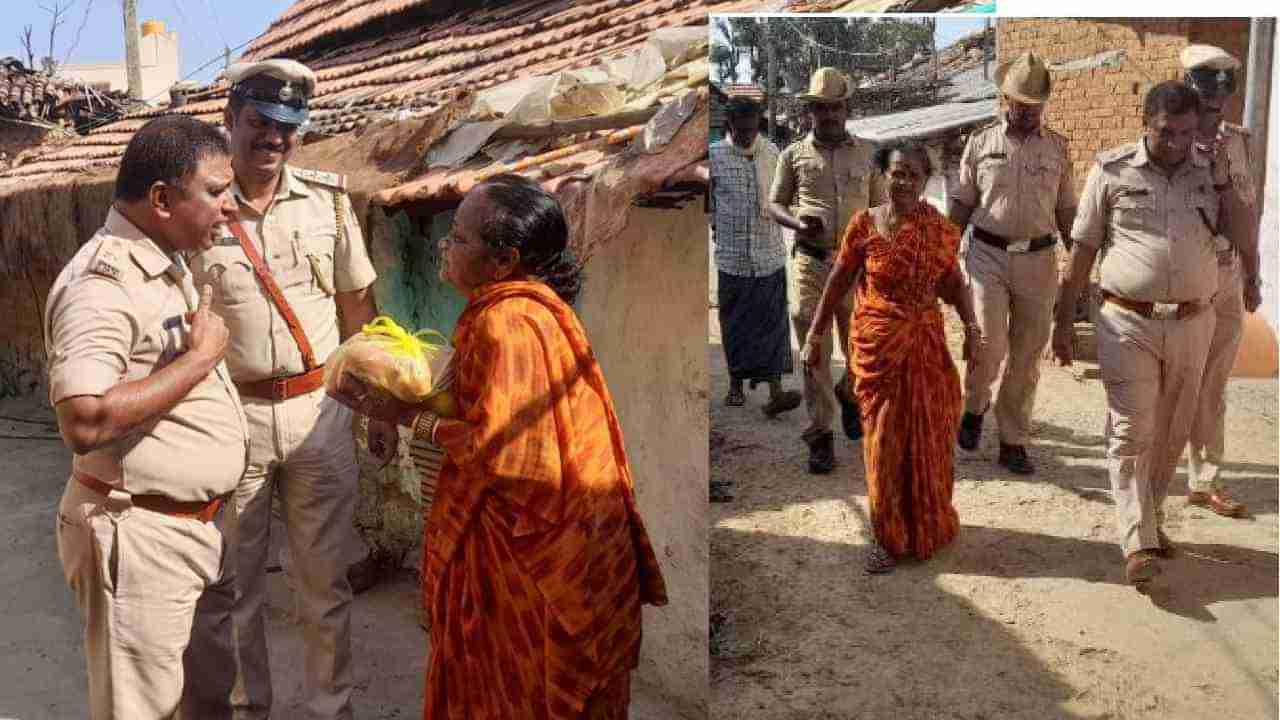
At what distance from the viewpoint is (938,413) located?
3.10m

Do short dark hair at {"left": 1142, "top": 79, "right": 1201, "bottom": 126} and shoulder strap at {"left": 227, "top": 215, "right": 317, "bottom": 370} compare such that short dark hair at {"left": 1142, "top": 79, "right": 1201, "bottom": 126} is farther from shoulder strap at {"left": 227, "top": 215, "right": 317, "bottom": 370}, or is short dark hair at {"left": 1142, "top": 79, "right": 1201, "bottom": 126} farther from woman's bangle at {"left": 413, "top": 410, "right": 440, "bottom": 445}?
shoulder strap at {"left": 227, "top": 215, "right": 317, "bottom": 370}

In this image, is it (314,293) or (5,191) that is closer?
(314,293)

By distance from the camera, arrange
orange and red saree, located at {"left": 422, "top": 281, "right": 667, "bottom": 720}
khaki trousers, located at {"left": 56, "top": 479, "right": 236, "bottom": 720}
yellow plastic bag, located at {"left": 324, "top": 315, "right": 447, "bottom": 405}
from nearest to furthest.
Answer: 1. orange and red saree, located at {"left": 422, "top": 281, "right": 667, "bottom": 720}
2. yellow plastic bag, located at {"left": 324, "top": 315, "right": 447, "bottom": 405}
3. khaki trousers, located at {"left": 56, "top": 479, "right": 236, "bottom": 720}

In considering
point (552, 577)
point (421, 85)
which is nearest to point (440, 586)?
point (552, 577)

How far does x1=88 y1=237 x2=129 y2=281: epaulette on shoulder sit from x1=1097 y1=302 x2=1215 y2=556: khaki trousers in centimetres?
254

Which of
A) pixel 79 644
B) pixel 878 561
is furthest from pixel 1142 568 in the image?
pixel 79 644

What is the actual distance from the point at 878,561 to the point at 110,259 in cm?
217

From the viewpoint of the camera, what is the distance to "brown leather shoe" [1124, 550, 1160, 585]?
291cm

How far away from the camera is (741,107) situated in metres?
2.88

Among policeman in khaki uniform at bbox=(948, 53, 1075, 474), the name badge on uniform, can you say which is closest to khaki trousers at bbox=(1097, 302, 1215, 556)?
policeman in khaki uniform at bbox=(948, 53, 1075, 474)

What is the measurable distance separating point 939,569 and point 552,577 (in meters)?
1.13

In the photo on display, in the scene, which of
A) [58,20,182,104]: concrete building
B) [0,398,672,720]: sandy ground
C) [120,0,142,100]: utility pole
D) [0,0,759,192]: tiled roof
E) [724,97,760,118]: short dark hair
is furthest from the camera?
[58,20,182,104]: concrete building

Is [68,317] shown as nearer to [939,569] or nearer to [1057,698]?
[939,569]

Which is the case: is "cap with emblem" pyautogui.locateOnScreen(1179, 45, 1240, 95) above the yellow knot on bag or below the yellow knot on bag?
above
